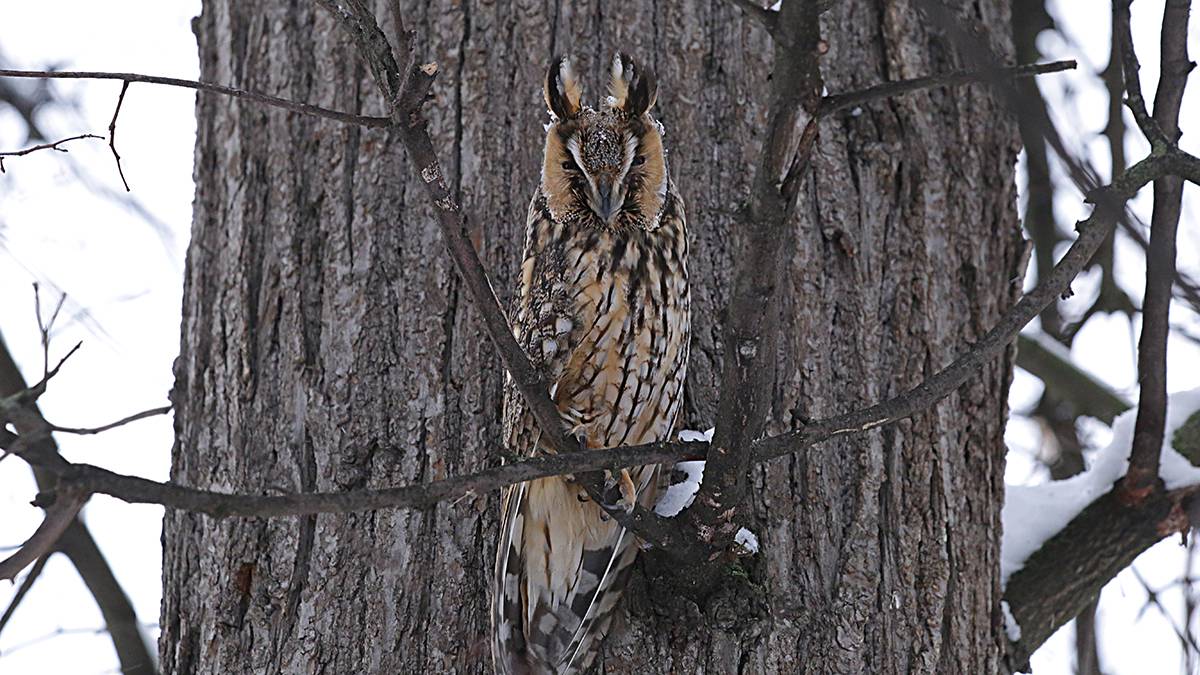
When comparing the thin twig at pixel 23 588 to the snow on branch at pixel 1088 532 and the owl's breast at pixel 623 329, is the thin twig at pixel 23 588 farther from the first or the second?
the snow on branch at pixel 1088 532

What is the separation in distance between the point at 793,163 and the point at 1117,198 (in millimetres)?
579

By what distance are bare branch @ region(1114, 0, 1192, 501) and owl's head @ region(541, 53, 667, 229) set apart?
2.78 feet

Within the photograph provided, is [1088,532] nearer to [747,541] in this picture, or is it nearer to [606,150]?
[747,541]

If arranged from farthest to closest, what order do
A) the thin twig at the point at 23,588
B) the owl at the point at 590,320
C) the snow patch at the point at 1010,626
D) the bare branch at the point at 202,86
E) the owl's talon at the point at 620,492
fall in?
the snow patch at the point at 1010,626, the owl at the point at 590,320, the owl's talon at the point at 620,492, the thin twig at the point at 23,588, the bare branch at the point at 202,86

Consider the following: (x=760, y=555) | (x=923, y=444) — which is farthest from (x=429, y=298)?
(x=923, y=444)

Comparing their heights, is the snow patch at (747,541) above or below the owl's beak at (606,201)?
below

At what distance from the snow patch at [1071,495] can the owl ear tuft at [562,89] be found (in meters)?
1.28

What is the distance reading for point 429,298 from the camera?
93.6 inches

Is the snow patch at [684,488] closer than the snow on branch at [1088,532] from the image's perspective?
Yes

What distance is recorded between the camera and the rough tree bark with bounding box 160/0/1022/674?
2.18 meters

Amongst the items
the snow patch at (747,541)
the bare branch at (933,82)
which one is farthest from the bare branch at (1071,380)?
the bare branch at (933,82)

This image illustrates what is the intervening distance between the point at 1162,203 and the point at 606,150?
98cm

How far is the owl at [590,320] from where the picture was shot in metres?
2.26

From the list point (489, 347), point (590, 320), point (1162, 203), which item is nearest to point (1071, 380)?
point (1162, 203)
